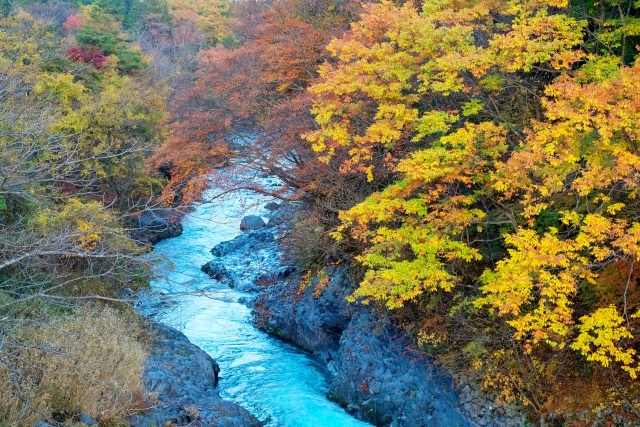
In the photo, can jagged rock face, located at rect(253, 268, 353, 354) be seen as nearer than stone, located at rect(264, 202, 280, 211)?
Yes

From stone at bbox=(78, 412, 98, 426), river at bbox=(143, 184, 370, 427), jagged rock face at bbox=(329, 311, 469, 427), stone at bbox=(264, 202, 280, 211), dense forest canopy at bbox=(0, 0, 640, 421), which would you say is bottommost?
stone at bbox=(264, 202, 280, 211)

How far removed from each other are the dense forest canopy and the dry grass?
3.85ft

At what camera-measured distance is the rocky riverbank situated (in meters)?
10.3

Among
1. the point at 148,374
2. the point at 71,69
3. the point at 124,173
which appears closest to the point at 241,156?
the point at 148,374

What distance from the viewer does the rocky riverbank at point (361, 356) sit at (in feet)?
33.9

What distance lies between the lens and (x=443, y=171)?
875cm

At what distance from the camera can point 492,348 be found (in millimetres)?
10273

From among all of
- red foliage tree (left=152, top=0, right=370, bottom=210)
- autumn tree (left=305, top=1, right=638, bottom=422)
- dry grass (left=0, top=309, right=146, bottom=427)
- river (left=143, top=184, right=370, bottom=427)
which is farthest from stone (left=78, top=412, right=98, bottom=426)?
red foliage tree (left=152, top=0, right=370, bottom=210)

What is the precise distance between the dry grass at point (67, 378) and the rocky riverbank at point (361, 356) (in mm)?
4890

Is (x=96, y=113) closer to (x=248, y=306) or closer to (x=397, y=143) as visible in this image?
(x=248, y=306)

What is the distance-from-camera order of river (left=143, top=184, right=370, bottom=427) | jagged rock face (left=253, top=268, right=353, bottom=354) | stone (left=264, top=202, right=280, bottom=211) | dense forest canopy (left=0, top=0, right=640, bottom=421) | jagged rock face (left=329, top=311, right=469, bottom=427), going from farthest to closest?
stone (left=264, top=202, right=280, bottom=211) < jagged rock face (left=253, top=268, right=353, bottom=354) < river (left=143, top=184, right=370, bottom=427) < jagged rock face (left=329, top=311, right=469, bottom=427) < dense forest canopy (left=0, top=0, right=640, bottom=421)

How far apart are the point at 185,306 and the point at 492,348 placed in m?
10.0

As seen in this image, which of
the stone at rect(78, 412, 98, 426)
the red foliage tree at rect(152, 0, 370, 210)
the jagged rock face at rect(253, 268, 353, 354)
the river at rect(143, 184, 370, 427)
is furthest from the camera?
the red foliage tree at rect(152, 0, 370, 210)

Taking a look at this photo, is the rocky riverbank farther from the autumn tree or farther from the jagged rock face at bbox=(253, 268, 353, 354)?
the autumn tree
